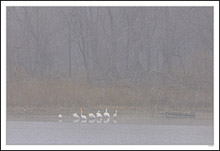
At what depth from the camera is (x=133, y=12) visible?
28.4 m

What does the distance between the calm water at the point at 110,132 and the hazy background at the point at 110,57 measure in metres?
3.08

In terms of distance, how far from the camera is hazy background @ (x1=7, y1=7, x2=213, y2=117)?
2249 cm

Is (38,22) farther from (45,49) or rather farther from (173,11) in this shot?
(173,11)

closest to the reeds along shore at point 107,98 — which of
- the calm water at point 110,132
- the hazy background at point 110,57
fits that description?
the hazy background at point 110,57

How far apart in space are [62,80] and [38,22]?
210 inches

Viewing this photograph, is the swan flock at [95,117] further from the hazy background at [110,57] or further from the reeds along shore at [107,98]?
the hazy background at [110,57]

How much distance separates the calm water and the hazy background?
308 cm

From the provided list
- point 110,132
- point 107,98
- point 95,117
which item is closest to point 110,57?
point 107,98

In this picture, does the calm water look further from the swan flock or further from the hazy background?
the hazy background

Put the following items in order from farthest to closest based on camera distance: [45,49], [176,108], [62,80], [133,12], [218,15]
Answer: [45,49] < [133,12] < [62,80] < [176,108] < [218,15]

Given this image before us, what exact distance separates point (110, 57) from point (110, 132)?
12371mm

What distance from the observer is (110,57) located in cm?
2906

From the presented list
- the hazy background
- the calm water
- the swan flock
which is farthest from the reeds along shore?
the calm water

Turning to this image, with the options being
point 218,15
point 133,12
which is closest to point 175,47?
point 133,12
